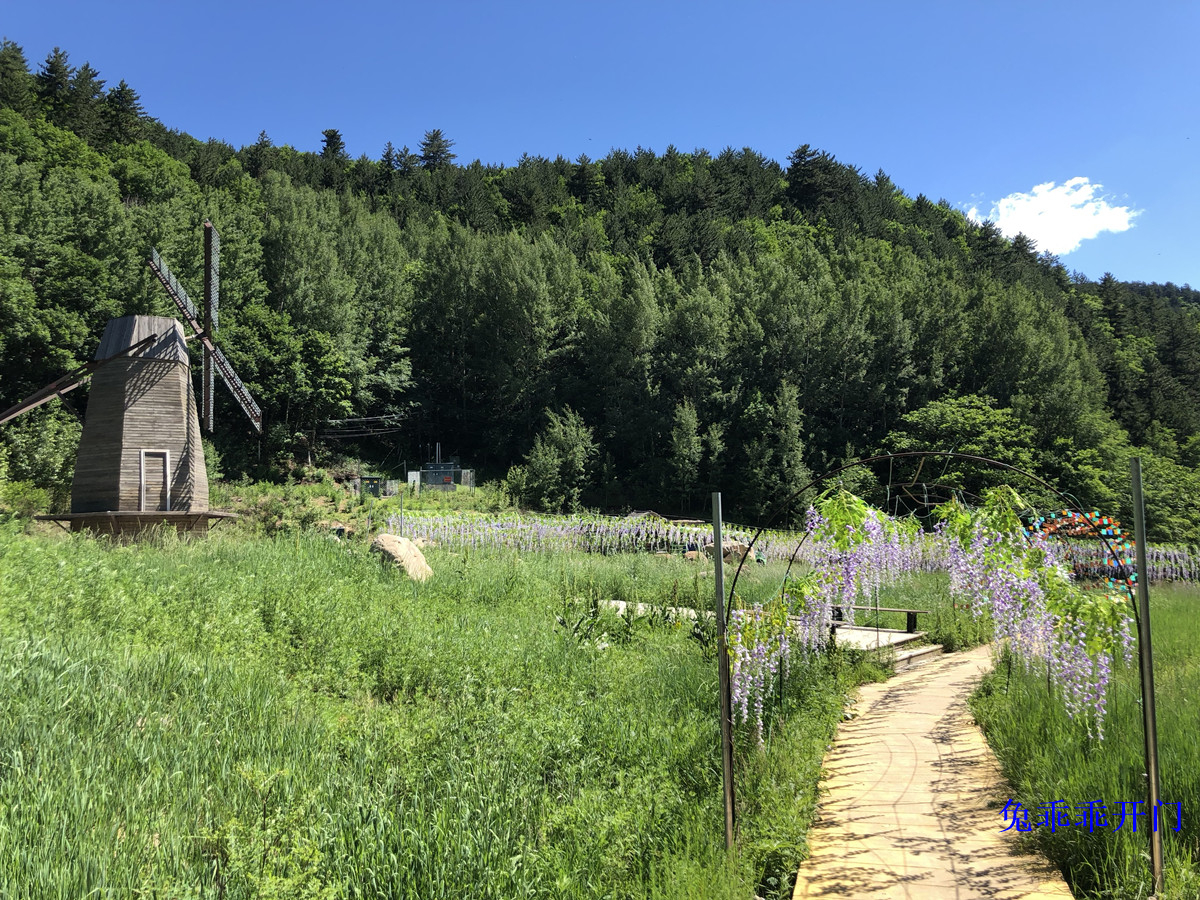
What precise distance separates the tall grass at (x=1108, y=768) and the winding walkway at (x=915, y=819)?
187 mm

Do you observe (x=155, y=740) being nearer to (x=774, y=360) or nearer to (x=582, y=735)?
(x=582, y=735)

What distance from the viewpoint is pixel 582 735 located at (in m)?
5.44

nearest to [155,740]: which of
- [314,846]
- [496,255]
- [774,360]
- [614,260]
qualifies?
[314,846]

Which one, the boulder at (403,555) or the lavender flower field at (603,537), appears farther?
the lavender flower field at (603,537)

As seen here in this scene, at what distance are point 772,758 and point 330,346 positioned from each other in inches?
1318

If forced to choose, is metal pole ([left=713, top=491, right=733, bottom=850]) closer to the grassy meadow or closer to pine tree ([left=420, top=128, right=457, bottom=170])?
the grassy meadow

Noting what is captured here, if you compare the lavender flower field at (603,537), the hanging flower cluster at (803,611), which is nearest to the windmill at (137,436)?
the lavender flower field at (603,537)

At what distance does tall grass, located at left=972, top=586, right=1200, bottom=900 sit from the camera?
367 cm

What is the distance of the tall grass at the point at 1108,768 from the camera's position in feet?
12.1

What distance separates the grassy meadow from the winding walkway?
0.77 ft

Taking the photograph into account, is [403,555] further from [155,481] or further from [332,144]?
[332,144]

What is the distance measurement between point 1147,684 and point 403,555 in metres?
9.90

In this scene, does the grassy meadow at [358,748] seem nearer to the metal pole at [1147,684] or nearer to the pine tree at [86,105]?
the metal pole at [1147,684]

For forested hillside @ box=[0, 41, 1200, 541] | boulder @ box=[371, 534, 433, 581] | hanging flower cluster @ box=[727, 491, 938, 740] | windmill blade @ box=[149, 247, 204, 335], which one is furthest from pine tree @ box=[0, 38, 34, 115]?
hanging flower cluster @ box=[727, 491, 938, 740]
